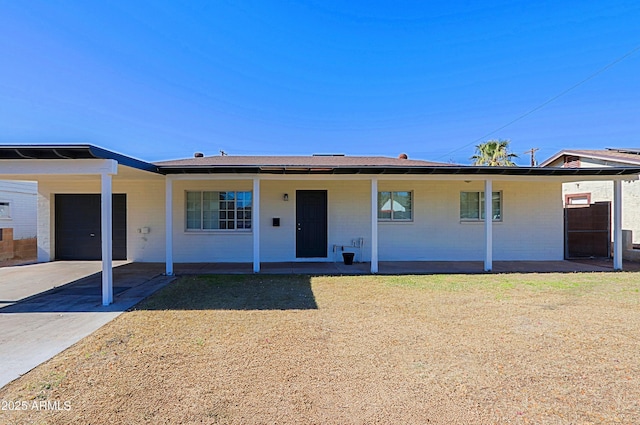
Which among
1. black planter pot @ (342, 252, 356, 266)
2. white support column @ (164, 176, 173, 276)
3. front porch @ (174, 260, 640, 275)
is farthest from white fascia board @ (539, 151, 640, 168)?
white support column @ (164, 176, 173, 276)

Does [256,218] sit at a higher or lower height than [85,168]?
lower

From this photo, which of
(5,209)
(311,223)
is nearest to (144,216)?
(311,223)

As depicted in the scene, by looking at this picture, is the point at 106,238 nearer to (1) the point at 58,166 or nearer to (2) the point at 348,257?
(1) the point at 58,166

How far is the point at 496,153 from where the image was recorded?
22.7 meters

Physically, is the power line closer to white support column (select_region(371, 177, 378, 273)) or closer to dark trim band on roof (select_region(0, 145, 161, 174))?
white support column (select_region(371, 177, 378, 273))

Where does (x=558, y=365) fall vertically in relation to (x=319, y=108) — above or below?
below

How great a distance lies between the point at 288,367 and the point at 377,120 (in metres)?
19.3

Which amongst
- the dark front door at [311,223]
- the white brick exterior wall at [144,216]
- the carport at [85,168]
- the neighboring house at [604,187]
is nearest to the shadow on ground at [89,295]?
the carport at [85,168]

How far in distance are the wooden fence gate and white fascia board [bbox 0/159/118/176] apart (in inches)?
518

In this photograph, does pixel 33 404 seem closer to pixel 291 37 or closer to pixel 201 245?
pixel 201 245

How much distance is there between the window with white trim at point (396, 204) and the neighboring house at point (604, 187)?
6.16 meters

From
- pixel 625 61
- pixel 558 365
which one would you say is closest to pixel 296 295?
pixel 558 365

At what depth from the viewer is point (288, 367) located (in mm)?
3119

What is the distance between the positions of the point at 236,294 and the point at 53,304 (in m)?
2.97
